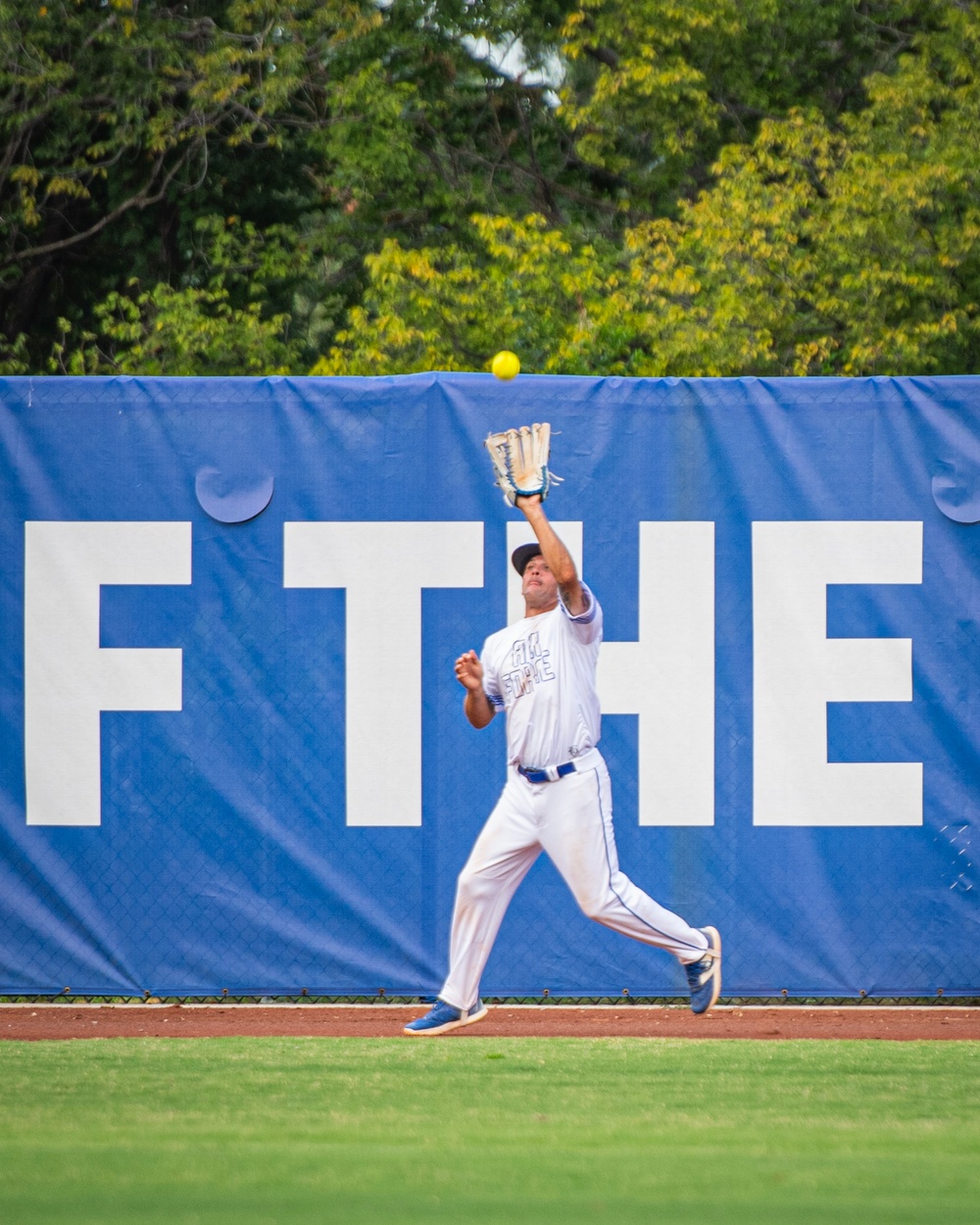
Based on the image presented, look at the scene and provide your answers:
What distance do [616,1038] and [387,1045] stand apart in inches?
35.5

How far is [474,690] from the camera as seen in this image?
557 centimetres

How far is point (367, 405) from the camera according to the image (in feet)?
21.9

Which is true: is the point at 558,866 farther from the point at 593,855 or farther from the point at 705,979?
the point at 705,979

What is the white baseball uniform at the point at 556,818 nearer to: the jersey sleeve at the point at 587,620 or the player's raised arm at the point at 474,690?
the jersey sleeve at the point at 587,620

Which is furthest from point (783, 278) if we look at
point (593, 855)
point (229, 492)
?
point (593, 855)

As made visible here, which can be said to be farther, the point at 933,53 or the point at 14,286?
the point at 14,286

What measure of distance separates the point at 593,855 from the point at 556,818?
182mm

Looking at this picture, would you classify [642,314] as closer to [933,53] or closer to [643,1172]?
[933,53]

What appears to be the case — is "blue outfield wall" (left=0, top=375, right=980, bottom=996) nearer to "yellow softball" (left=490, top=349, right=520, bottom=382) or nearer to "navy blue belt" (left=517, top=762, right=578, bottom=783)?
"yellow softball" (left=490, top=349, right=520, bottom=382)

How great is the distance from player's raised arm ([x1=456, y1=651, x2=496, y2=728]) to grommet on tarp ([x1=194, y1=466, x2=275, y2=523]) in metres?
1.57

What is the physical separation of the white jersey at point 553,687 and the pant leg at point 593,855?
12 centimetres

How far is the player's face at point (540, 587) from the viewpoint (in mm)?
5582

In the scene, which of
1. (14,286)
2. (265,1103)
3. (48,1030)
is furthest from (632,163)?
(265,1103)

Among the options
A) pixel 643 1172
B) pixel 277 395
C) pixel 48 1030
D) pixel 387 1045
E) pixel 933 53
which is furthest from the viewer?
pixel 933 53
